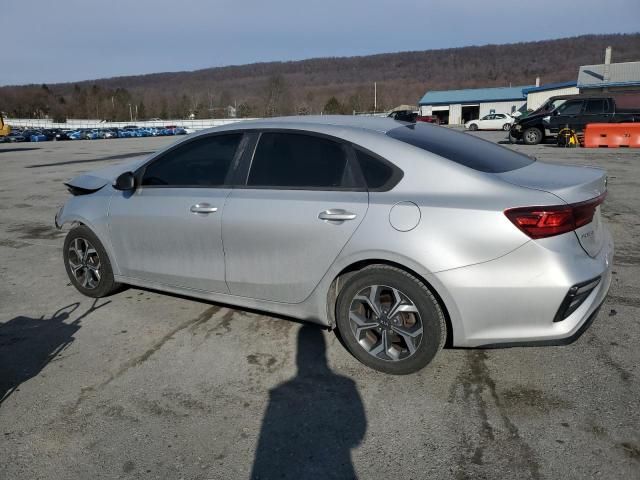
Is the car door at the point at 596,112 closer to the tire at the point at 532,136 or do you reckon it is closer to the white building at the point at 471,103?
the tire at the point at 532,136

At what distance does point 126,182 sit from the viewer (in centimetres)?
420

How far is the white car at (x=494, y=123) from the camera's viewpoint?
44.9 meters

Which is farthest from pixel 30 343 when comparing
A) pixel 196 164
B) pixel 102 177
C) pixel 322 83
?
pixel 322 83

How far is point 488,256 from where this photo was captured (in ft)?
9.36

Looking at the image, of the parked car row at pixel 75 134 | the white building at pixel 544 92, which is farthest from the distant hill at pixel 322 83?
the white building at pixel 544 92

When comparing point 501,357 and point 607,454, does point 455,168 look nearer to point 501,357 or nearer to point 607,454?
point 501,357

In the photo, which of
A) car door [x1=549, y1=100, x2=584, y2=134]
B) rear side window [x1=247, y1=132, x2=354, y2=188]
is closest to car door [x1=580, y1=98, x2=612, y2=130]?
car door [x1=549, y1=100, x2=584, y2=134]

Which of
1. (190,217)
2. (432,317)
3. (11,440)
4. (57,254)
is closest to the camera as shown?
(11,440)

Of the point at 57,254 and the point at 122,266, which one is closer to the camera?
the point at 122,266

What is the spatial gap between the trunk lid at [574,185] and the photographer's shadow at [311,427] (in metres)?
1.60

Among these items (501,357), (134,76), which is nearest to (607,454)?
(501,357)

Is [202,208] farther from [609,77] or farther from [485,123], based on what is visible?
[609,77]

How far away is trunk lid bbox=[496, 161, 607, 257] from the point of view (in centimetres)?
292

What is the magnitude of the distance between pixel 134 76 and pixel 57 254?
704 feet
